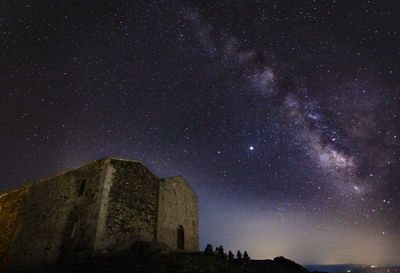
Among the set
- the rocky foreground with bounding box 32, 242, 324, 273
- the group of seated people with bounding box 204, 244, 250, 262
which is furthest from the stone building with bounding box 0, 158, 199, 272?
the group of seated people with bounding box 204, 244, 250, 262

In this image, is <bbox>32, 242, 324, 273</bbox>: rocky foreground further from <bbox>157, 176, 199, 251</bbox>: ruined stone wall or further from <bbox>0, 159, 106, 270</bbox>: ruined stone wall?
<bbox>157, 176, 199, 251</bbox>: ruined stone wall

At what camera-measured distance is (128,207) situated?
46.8 feet

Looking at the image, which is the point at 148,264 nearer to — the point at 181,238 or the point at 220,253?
the point at 220,253

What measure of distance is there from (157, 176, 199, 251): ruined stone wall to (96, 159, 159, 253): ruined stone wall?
792 mm

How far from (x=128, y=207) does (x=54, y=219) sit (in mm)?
4728

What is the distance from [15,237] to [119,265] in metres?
9.85

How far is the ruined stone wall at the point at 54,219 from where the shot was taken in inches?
518

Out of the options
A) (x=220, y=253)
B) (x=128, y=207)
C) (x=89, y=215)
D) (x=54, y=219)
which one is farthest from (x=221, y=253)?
(x=54, y=219)

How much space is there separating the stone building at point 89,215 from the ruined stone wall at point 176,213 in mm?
68

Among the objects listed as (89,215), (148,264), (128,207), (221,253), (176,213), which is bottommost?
(148,264)

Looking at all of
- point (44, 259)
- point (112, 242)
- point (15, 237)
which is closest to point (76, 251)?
point (112, 242)

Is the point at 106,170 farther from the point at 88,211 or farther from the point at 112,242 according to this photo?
the point at 112,242

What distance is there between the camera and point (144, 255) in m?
12.2

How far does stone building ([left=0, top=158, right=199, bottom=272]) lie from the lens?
13023 millimetres
